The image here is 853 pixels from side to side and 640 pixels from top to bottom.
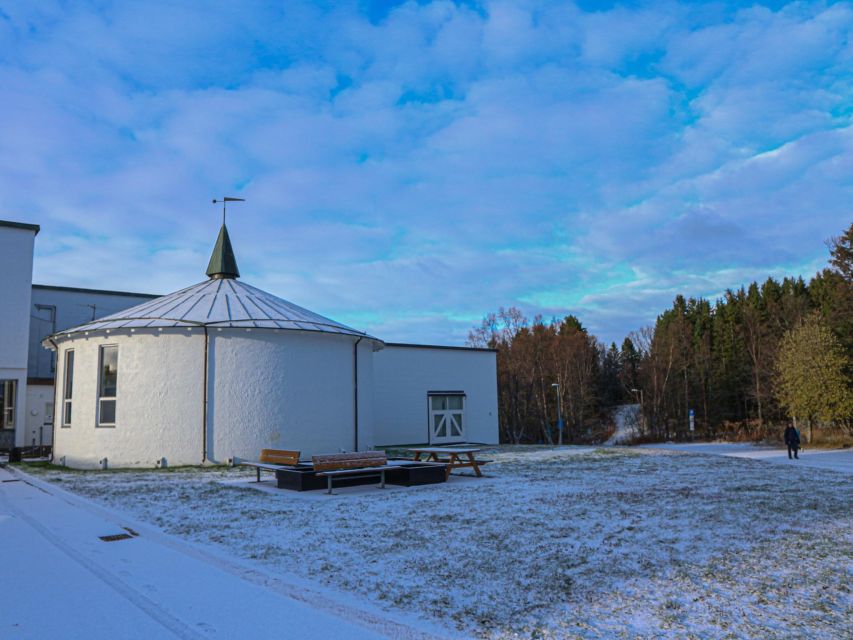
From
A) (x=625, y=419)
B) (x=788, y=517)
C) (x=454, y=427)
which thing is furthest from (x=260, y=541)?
(x=625, y=419)

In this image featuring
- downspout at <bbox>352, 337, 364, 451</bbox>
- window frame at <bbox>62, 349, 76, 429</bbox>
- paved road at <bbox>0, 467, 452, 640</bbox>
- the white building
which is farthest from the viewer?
downspout at <bbox>352, 337, 364, 451</bbox>

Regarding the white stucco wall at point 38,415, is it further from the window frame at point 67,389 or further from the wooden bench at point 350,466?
the wooden bench at point 350,466

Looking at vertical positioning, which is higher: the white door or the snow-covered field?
the white door

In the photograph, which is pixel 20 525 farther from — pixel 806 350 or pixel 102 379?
pixel 806 350

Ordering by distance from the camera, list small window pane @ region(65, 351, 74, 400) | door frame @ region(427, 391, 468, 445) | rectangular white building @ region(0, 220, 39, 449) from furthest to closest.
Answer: door frame @ region(427, 391, 468, 445)
rectangular white building @ region(0, 220, 39, 449)
small window pane @ region(65, 351, 74, 400)

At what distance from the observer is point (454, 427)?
30.2 metres

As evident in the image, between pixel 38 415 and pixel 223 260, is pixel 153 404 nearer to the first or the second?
pixel 223 260

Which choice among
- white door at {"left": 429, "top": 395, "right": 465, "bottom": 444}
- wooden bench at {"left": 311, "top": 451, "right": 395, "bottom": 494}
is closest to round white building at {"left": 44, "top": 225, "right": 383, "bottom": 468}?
wooden bench at {"left": 311, "top": 451, "right": 395, "bottom": 494}

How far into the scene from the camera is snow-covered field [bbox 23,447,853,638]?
5188mm

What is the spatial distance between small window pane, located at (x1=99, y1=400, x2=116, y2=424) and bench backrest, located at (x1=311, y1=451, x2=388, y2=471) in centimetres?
947

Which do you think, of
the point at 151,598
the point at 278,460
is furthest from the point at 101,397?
the point at 151,598

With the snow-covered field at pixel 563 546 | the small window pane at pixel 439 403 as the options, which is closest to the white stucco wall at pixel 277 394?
the snow-covered field at pixel 563 546

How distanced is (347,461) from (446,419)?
56.3ft

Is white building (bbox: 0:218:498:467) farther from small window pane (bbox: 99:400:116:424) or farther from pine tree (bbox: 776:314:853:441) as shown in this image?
pine tree (bbox: 776:314:853:441)
